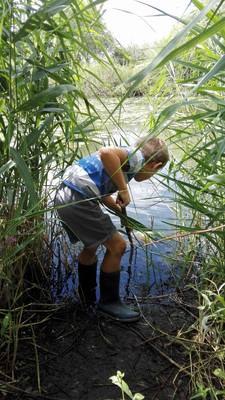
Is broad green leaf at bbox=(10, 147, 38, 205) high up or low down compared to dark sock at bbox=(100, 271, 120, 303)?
up

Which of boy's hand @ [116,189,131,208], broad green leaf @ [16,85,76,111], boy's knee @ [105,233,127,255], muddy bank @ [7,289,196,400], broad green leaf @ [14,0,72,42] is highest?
broad green leaf @ [14,0,72,42]

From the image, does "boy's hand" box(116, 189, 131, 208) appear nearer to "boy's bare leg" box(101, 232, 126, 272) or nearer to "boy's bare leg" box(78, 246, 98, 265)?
"boy's bare leg" box(101, 232, 126, 272)

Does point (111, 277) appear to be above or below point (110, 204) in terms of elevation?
below

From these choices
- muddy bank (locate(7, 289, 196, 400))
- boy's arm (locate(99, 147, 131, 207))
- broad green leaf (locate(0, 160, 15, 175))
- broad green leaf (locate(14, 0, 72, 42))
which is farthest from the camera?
boy's arm (locate(99, 147, 131, 207))

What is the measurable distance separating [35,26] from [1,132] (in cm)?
41

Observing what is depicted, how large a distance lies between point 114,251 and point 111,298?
22 centimetres

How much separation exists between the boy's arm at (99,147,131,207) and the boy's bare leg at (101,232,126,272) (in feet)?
0.65

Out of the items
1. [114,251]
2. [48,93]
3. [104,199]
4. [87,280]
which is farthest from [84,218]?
[48,93]

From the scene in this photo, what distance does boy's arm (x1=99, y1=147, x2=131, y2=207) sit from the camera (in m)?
1.74

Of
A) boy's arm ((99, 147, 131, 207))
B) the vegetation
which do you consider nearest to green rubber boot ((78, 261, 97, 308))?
the vegetation

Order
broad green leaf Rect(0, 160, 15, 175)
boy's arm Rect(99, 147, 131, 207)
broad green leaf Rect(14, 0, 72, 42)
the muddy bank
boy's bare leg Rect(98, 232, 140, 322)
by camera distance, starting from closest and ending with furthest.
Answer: broad green leaf Rect(14, 0, 72, 42) < broad green leaf Rect(0, 160, 15, 175) < the muddy bank < boy's arm Rect(99, 147, 131, 207) < boy's bare leg Rect(98, 232, 140, 322)

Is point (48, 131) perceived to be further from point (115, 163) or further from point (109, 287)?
point (109, 287)

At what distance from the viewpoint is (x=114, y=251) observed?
190cm

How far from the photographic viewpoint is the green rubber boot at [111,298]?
1.82m
